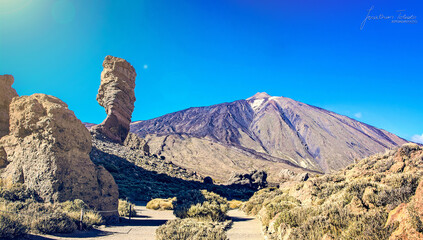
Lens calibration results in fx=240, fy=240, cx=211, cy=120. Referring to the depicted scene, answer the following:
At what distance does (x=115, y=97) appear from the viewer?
131ft

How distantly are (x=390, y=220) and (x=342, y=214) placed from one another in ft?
3.22

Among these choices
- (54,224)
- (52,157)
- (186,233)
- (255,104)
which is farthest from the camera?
(255,104)

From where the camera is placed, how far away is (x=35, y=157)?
348 inches

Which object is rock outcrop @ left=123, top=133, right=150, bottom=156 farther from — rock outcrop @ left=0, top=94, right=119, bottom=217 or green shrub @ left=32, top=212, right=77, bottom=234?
green shrub @ left=32, top=212, right=77, bottom=234

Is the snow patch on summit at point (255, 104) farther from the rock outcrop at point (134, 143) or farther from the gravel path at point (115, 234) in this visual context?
the gravel path at point (115, 234)

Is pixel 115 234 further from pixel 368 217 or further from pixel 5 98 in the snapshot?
pixel 5 98

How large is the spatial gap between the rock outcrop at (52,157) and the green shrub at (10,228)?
9.19 feet

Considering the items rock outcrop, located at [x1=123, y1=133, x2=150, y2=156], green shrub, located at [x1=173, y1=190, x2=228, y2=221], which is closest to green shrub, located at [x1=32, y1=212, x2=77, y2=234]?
green shrub, located at [x1=173, y1=190, x2=228, y2=221]

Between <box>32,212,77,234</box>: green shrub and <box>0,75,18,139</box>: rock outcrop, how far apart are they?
11.1 metres

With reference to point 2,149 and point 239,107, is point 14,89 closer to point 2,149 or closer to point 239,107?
point 2,149

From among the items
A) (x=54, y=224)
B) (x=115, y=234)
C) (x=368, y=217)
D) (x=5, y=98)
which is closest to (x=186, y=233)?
(x=115, y=234)

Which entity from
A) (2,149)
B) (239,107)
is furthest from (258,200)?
(239,107)

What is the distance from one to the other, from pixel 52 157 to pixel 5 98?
11948 millimetres

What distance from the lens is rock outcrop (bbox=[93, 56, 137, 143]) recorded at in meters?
40.0
